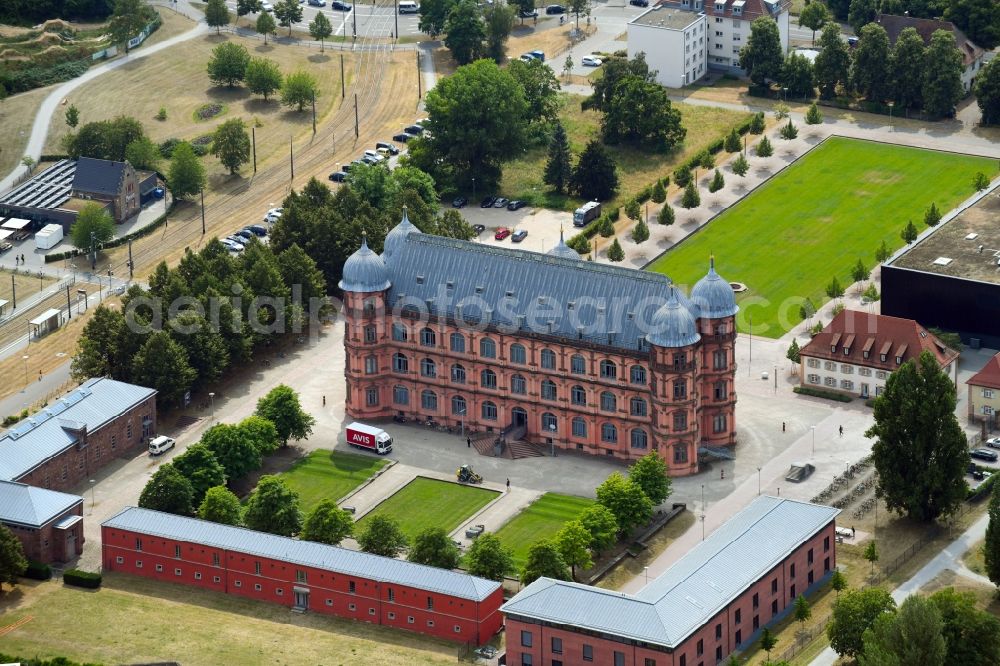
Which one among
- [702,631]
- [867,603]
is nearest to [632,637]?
[702,631]

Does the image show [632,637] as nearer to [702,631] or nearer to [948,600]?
[702,631]

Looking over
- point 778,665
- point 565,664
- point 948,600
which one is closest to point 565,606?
point 565,664

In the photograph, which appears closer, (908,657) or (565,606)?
(908,657)

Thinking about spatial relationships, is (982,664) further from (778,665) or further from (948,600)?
(778,665)

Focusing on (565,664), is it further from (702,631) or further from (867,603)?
(867,603)

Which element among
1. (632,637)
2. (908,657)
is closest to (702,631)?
(632,637)
